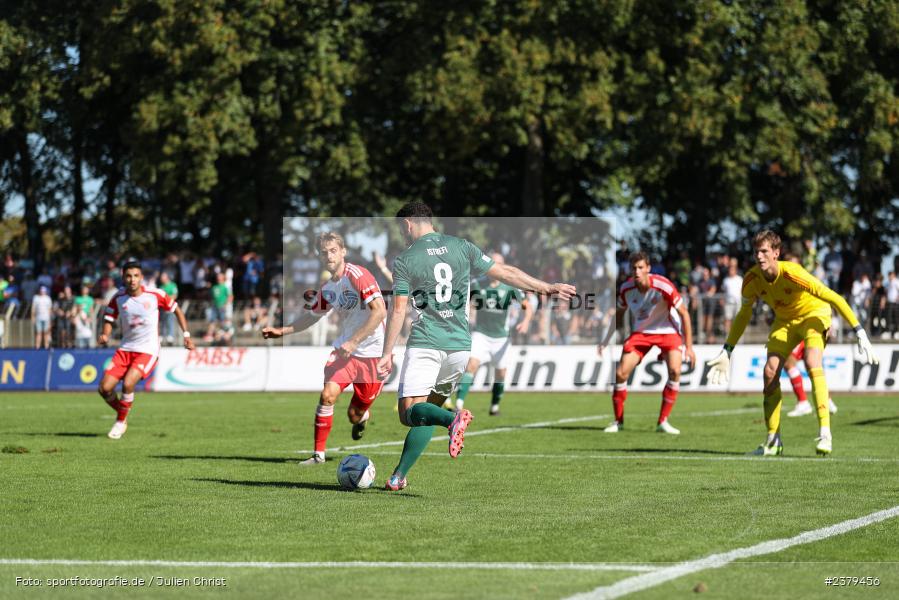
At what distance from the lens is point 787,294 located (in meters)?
14.8

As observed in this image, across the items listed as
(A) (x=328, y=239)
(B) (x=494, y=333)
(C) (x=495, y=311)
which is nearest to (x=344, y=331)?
(A) (x=328, y=239)

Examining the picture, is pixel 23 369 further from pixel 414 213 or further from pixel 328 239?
pixel 414 213

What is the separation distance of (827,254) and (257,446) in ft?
72.7

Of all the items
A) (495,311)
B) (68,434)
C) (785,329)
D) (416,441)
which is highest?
(495,311)

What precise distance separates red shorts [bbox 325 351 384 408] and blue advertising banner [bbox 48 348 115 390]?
18.7m

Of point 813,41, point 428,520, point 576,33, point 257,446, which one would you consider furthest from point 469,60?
point 428,520

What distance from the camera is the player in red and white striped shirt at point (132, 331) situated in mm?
18078

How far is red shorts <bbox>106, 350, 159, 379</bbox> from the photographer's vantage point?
1830 centimetres

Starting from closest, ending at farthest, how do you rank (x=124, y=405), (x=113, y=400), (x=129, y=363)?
(x=124, y=405) < (x=113, y=400) < (x=129, y=363)

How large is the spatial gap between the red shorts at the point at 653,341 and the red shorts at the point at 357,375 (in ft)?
18.0

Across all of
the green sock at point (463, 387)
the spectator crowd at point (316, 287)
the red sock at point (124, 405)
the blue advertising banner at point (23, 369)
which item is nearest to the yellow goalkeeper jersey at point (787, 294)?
the red sock at point (124, 405)

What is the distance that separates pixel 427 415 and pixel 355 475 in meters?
0.96

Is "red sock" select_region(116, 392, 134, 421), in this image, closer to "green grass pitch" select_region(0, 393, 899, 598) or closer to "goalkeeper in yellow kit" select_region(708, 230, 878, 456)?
"green grass pitch" select_region(0, 393, 899, 598)

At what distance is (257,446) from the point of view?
1631 centimetres
